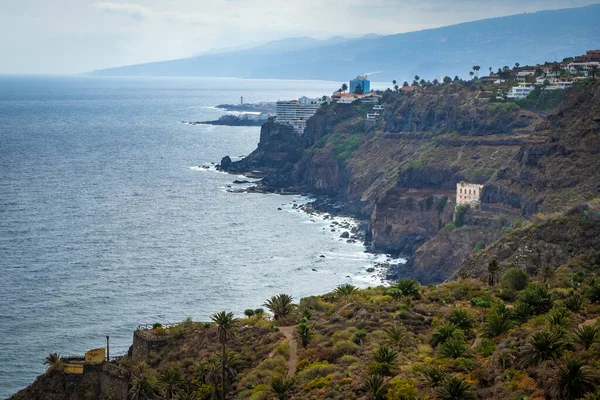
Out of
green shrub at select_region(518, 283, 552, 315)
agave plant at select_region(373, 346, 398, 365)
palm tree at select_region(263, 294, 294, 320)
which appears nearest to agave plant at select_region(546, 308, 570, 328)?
green shrub at select_region(518, 283, 552, 315)

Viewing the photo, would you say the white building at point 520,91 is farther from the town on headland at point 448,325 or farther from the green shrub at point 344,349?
the green shrub at point 344,349

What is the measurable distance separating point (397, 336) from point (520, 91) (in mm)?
115587

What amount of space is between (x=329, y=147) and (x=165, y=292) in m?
97.0

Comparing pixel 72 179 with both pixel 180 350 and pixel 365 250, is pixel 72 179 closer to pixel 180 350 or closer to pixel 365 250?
pixel 365 250

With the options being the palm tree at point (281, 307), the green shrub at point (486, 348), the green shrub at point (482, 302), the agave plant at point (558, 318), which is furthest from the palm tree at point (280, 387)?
the green shrub at point (482, 302)

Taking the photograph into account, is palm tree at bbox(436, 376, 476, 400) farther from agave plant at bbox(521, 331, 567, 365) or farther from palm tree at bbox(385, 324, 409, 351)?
palm tree at bbox(385, 324, 409, 351)

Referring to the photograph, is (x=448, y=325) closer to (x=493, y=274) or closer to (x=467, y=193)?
(x=493, y=274)

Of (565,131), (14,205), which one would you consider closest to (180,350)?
(565,131)

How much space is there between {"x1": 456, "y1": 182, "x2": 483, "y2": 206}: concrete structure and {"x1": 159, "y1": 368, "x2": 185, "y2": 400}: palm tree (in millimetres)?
79089

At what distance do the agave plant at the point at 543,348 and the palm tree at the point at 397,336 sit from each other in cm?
1148

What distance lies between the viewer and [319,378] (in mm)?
53438

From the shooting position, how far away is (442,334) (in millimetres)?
55469

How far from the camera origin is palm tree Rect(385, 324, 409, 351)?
2210 inches

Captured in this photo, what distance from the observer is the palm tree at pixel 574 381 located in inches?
1606
